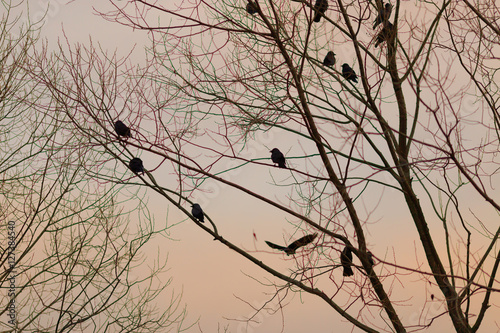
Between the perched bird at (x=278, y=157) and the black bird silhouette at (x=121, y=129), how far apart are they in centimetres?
107

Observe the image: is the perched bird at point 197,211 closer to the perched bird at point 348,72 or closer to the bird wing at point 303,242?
the bird wing at point 303,242

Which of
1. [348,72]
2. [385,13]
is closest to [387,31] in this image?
[385,13]

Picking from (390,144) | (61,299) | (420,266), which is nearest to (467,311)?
(420,266)

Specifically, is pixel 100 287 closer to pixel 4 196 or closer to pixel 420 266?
pixel 4 196

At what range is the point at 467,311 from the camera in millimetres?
4379

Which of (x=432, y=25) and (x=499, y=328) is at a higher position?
(x=432, y=25)

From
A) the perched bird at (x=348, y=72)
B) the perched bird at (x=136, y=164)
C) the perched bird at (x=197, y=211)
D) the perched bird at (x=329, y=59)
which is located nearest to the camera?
the perched bird at (x=197, y=211)

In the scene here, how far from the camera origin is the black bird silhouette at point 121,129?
400 centimetres

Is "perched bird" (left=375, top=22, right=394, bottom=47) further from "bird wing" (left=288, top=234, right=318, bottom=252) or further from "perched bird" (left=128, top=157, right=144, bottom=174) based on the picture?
"perched bird" (left=128, top=157, right=144, bottom=174)

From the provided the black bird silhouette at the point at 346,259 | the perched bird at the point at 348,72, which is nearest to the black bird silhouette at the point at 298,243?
the black bird silhouette at the point at 346,259

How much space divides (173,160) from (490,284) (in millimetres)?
2618

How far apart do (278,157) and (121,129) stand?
3.77 feet

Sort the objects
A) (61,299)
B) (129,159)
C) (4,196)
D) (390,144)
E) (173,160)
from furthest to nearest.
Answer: (4,196)
(61,299)
(390,144)
(129,159)
(173,160)

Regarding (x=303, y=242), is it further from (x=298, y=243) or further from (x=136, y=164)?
(x=136, y=164)
